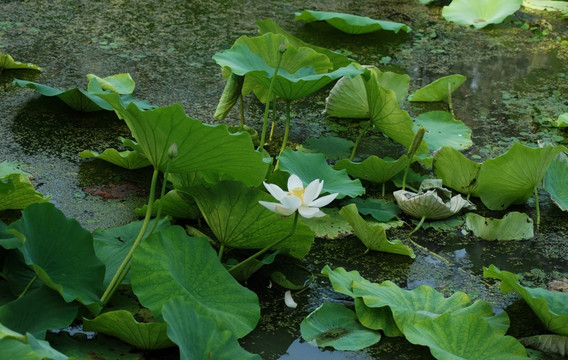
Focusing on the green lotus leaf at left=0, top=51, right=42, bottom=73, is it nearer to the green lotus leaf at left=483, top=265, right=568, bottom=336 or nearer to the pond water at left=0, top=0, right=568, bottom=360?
the pond water at left=0, top=0, right=568, bottom=360

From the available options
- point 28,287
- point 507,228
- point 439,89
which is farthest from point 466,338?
point 439,89

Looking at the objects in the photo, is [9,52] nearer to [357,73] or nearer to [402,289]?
[357,73]

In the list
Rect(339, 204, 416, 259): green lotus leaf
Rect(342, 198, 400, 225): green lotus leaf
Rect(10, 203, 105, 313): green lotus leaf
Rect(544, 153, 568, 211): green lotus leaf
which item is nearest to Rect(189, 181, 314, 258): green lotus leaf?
Rect(339, 204, 416, 259): green lotus leaf

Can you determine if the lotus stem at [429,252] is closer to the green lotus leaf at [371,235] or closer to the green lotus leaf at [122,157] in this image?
the green lotus leaf at [371,235]

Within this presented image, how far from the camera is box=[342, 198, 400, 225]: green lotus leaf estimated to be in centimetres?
191

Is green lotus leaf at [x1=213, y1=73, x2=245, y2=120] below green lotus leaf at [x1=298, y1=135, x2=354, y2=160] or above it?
above

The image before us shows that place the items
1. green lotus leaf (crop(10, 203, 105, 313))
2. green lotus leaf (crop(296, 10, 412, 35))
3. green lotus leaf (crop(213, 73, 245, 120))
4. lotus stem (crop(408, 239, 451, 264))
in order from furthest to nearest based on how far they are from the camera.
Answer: green lotus leaf (crop(296, 10, 412, 35)) < green lotus leaf (crop(213, 73, 245, 120)) < lotus stem (crop(408, 239, 451, 264)) < green lotus leaf (crop(10, 203, 105, 313))

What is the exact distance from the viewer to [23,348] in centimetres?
106

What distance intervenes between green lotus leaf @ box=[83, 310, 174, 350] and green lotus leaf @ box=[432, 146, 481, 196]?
3.40 ft

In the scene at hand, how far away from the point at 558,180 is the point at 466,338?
0.83 meters

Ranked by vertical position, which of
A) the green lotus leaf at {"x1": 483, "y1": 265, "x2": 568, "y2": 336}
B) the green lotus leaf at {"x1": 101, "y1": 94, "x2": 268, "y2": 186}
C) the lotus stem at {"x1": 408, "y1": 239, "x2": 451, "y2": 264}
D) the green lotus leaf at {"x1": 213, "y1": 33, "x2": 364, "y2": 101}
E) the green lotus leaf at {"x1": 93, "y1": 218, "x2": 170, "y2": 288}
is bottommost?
the lotus stem at {"x1": 408, "y1": 239, "x2": 451, "y2": 264}

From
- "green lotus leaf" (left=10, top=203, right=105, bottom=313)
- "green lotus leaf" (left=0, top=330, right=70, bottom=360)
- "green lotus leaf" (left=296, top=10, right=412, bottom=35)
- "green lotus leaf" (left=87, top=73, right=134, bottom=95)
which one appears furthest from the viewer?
"green lotus leaf" (left=296, top=10, right=412, bottom=35)

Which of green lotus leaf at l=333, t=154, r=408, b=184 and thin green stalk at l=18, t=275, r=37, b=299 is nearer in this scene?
thin green stalk at l=18, t=275, r=37, b=299

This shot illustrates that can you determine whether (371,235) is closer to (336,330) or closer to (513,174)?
(336,330)
